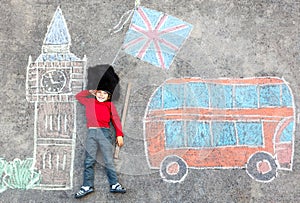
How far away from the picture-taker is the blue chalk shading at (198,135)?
Answer: 3.96 m

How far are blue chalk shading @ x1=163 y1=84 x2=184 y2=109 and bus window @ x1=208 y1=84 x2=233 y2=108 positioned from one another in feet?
0.91

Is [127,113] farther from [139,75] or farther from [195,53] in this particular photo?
[195,53]

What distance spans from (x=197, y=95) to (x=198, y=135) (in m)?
0.38

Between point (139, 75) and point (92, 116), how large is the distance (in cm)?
61

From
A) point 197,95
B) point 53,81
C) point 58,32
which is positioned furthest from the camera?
point 58,32

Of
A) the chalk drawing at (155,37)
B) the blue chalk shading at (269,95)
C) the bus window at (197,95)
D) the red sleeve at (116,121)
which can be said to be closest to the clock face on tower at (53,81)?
the red sleeve at (116,121)

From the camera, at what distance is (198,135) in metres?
3.96

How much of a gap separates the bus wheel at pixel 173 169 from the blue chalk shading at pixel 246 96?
0.75 metres

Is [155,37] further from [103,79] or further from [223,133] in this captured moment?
[223,133]

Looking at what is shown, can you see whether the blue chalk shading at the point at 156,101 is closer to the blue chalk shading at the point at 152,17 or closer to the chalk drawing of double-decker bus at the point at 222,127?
the chalk drawing of double-decker bus at the point at 222,127

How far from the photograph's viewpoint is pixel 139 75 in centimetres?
413

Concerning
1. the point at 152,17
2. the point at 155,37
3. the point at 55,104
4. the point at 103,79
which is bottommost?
the point at 55,104

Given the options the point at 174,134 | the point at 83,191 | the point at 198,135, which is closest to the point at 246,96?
the point at 198,135

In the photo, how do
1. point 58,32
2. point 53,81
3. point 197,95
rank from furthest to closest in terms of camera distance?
point 58,32, point 53,81, point 197,95
